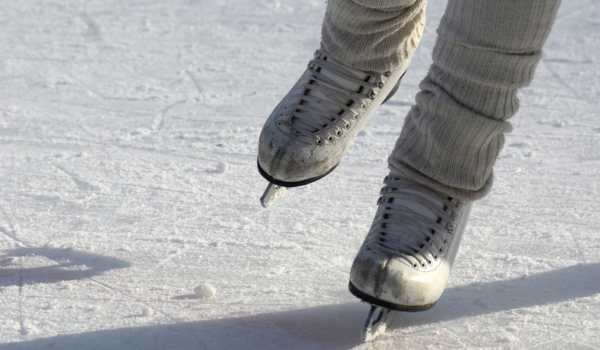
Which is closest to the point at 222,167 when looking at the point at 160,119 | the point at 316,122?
the point at 160,119

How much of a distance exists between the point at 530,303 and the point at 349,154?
71 centimetres

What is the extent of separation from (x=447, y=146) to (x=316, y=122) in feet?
0.82

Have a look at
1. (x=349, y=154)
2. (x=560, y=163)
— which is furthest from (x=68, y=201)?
Answer: (x=560, y=163)

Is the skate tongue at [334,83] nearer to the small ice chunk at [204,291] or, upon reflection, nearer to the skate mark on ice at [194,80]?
the small ice chunk at [204,291]

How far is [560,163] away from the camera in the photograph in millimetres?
1801

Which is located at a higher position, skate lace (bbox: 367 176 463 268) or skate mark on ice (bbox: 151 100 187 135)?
skate lace (bbox: 367 176 463 268)

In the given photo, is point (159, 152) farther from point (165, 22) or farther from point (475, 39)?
point (165, 22)

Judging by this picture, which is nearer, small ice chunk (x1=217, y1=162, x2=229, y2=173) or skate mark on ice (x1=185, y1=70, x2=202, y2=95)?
small ice chunk (x1=217, y1=162, x2=229, y2=173)

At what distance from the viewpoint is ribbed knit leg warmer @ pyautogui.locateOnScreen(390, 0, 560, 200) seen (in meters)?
1.06

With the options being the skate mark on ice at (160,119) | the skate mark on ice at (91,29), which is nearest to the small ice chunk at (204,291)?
the skate mark on ice at (160,119)

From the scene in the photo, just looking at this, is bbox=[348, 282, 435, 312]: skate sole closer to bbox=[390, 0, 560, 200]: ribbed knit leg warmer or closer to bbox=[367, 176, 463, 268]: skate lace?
bbox=[367, 176, 463, 268]: skate lace

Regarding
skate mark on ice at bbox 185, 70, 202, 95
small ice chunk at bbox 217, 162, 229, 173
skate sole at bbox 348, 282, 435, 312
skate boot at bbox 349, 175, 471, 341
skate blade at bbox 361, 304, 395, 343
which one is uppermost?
skate boot at bbox 349, 175, 471, 341

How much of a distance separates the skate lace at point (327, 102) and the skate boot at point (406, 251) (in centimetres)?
16

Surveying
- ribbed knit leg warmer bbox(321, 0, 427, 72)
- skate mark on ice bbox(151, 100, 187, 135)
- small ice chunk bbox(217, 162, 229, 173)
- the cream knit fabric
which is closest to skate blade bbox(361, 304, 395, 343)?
the cream knit fabric
